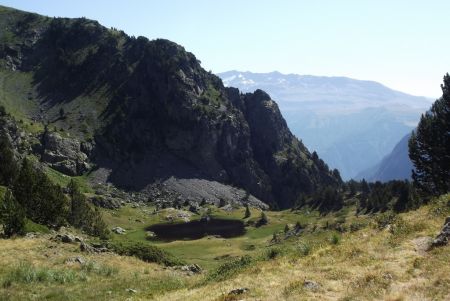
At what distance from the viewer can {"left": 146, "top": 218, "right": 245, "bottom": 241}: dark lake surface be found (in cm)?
14388

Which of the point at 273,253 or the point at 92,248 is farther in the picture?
the point at 92,248

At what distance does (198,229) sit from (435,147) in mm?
98997

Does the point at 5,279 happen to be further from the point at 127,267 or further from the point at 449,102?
the point at 449,102

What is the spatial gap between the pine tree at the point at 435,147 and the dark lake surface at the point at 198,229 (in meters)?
79.1

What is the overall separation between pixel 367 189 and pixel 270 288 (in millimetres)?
188692

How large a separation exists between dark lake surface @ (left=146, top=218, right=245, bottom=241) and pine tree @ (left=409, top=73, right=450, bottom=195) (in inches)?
3116

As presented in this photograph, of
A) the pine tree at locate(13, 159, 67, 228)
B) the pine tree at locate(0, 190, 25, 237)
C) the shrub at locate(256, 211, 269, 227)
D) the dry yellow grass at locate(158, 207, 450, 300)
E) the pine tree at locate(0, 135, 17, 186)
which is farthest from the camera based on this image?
the shrub at locate(256, 211, 269, 227)

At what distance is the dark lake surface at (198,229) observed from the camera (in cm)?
14388

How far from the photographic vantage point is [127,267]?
38594 millimetres

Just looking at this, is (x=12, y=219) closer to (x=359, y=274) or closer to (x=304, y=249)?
(x=304, y=249)

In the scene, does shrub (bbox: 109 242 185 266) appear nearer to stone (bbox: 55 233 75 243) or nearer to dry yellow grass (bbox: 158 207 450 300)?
stone (bbox: 55 233 75 243)

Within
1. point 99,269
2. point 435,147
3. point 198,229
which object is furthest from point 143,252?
point 198,229

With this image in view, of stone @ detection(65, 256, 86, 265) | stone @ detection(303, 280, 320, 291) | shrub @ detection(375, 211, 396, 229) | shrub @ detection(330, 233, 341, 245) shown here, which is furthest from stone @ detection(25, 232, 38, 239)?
stone @ detection(303, 280, 320, 291)

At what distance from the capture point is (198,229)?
518ft
